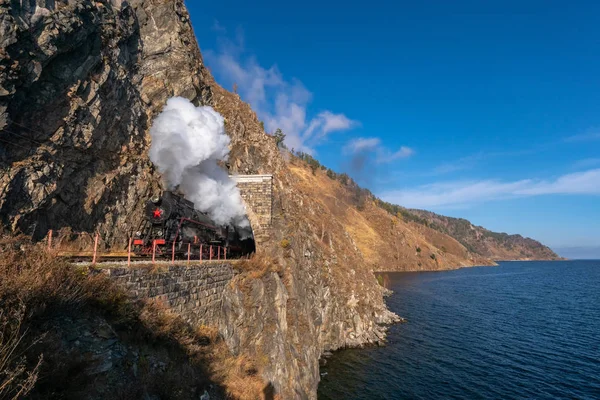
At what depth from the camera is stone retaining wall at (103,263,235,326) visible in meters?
9.99

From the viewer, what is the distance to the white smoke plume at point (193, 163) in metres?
23.1

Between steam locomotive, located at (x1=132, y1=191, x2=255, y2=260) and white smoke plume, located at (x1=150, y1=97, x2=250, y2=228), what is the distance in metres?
2.26

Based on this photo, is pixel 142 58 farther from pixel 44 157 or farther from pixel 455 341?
pixel 455 341

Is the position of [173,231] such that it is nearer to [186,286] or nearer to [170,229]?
[170,229]

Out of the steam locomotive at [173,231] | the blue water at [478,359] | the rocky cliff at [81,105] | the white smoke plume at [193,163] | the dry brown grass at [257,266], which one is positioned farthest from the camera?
the white smoke plume at [193,163]

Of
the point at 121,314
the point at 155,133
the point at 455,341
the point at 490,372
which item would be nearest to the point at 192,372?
the point at 121,314

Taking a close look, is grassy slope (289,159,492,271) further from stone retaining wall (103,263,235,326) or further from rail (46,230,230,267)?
stone retaining wall (103,263,235,326)

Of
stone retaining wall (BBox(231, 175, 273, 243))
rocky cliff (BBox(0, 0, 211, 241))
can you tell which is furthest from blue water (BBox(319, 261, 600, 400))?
rocky cliff (BBox(0, 0, 211, 241))

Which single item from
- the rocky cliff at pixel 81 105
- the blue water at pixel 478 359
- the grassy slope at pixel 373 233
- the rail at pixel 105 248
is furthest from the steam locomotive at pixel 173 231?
the grassy slope at pixel 373 233

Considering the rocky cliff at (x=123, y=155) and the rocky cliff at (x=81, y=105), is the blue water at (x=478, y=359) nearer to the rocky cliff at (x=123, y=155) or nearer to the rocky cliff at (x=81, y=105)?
the rocky cliff at (x=123, y=155)

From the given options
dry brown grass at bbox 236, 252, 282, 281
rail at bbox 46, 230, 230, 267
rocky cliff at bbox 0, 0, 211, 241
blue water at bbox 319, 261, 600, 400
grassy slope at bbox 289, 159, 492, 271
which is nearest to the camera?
rocky cliff at bbox 0, 0, 211, 241

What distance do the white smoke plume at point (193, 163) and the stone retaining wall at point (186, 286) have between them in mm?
7176

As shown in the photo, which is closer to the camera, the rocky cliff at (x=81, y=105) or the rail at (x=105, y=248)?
the rocky cliff at (x=81, y=105)

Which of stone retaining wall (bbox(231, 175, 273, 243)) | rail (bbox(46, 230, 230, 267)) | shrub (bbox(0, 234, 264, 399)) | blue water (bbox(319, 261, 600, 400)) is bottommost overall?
blue water (bbox(319, 261, 600, 400))
